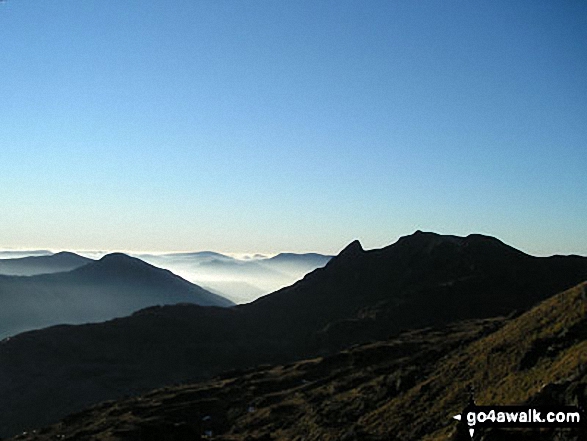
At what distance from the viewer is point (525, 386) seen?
47.5 meters

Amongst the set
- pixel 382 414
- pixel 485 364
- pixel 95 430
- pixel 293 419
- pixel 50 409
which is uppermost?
pixel 485 364

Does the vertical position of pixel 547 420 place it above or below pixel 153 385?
above

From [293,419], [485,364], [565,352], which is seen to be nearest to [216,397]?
[293,419]

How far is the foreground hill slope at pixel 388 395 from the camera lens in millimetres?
47094

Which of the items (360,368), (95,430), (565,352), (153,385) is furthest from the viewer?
(153,385)

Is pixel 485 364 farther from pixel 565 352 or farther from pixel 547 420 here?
pixel 547 420

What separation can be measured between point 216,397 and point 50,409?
89.6 metres

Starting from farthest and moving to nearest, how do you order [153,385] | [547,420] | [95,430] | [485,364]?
[153,385]
[95,430]
[485,364]
[547,420]

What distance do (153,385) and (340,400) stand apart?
131787 millimetres

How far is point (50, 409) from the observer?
18225 centimetres

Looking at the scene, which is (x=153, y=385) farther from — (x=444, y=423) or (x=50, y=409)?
(x=444, y=423)

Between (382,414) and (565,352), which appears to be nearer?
(565,352)

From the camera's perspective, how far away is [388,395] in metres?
75.6

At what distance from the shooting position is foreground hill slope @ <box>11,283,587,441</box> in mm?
47094
